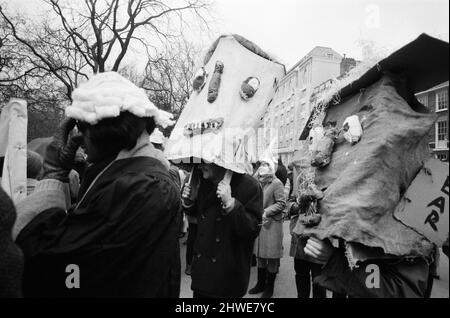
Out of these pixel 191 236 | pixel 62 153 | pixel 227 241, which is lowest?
pixel 191 236

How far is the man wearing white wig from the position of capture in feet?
4.28

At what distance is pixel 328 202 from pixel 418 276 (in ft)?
1.66

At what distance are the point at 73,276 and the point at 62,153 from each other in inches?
25.3

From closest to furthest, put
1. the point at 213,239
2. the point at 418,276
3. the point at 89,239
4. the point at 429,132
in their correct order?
1. the point at 89,239
2. the point at 418,276
3. the point at 429,132
4. the point at 213,239

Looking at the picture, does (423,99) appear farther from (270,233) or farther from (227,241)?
(270,233)

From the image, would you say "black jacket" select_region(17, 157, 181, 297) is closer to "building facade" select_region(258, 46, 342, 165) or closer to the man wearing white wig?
the man wearing white wig

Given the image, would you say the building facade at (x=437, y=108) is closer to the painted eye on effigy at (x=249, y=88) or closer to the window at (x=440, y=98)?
the window at (x=440, y=98)

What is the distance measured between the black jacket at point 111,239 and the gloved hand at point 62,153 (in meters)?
0.29

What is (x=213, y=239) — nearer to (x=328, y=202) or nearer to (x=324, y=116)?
(x=328, y=202)

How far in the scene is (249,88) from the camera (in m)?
2.19

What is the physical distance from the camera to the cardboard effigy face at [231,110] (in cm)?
218

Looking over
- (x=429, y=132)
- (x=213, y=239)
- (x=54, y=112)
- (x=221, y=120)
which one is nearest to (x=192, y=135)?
(x=221, y=120)

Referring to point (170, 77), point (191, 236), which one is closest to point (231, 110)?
point (191, 236)

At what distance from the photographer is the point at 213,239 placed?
2.39 meters
